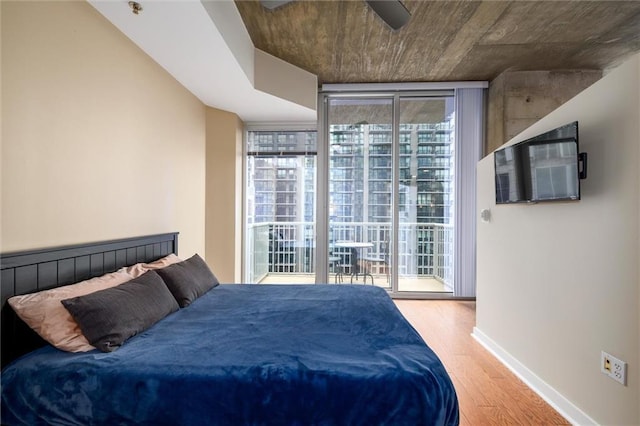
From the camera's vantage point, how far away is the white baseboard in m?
1.68

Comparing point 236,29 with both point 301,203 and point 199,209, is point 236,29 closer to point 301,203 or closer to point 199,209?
point 199,209

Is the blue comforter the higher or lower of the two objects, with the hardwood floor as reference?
higher

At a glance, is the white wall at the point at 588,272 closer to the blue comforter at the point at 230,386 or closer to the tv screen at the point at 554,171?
the tv screen at the point at 554,171

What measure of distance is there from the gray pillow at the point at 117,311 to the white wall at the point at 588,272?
2433 millimetres

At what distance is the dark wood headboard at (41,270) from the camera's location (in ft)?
4.51

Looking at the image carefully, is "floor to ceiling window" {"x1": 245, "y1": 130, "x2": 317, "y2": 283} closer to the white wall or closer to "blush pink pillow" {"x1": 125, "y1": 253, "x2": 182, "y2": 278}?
"blush pink pillow" {"x1": 125, "y1": 253, "x2": 182, "y2": 278}

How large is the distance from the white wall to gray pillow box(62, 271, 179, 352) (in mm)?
2433

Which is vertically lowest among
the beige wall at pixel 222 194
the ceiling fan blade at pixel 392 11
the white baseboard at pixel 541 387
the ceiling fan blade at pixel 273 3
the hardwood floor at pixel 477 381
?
the hardwood floor at pixel 477 381

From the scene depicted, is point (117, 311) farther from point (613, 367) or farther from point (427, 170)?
point (427, 170)

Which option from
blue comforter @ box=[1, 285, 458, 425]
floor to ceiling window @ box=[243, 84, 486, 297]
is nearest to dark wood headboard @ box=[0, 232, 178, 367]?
blue comforter @ box=[1, 285, 458, 425]

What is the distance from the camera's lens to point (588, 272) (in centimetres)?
162

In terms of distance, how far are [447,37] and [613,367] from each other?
290cm

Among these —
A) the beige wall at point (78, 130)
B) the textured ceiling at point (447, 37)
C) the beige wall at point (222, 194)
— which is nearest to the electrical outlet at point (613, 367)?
the textured ceiling at point (447, 37)

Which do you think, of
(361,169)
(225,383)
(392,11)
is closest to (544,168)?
(392,11)
